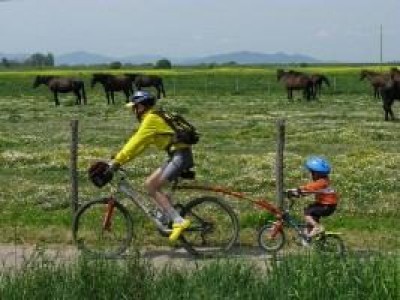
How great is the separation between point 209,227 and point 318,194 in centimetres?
147

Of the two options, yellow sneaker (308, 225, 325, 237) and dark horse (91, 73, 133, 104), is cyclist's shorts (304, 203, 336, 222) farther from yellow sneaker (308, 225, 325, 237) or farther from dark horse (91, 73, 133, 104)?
dark horse (91, 73, 133, 104)

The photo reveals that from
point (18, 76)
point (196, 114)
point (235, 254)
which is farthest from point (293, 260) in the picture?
point (18, 76)

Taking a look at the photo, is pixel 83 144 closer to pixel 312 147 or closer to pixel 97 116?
pixel 312 147

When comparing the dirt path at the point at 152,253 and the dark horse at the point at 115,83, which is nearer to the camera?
the dirt path at the point at 152,253

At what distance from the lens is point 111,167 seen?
10766mm

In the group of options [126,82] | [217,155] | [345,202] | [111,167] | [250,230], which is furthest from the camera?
[126,82]

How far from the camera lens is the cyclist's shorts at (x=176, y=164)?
10.7m

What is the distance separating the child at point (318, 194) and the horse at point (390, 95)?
2415 cm

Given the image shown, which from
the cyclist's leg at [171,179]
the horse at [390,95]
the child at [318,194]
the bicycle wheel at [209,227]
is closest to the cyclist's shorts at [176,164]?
the cyclist's leg at [171,179]

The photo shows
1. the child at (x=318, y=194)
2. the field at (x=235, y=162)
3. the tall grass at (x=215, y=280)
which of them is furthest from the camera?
the field at (x=235, y=162)

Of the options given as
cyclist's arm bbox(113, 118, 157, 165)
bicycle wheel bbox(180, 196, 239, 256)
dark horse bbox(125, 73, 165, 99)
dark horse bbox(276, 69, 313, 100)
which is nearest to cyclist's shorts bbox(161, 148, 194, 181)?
cyclist's arm bbox(113, 118, 157, 165)

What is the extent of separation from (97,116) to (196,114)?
4342 mm

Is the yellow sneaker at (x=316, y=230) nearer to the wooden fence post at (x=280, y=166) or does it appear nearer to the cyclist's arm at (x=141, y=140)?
the wooden fence post at (x=280, y=166)

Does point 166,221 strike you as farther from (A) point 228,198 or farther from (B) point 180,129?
(A) point 228,198
